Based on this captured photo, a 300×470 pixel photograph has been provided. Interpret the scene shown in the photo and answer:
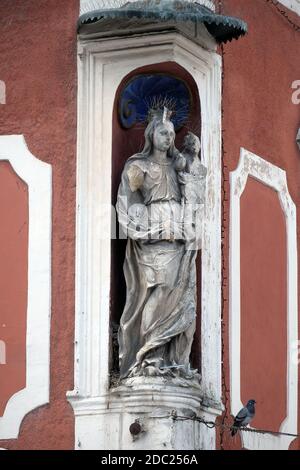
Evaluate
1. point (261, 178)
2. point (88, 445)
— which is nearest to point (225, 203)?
point (261, 178)

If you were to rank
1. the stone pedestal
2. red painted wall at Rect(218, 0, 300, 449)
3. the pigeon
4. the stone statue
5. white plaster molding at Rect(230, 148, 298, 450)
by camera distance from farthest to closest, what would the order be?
red painted wall at Rect(218, 0, 300, 449) → white plaster molding at Rect(230, 148, 298, 450) → the pigeon → the stone statue → the stone pedestal

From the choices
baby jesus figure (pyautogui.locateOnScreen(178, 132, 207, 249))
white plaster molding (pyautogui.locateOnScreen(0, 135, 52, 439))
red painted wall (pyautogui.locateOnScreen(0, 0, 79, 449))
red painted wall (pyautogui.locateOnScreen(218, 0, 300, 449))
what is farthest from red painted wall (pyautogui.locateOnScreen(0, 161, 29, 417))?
red painted wall (pyautogui.locateOnScreen(218, 0, 300, 449))

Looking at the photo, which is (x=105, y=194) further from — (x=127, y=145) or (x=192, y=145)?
(x=192, y=145)

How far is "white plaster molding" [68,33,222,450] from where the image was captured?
23297mm

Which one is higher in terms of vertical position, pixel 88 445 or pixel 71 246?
pixel 71 246

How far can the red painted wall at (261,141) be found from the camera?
24312mm

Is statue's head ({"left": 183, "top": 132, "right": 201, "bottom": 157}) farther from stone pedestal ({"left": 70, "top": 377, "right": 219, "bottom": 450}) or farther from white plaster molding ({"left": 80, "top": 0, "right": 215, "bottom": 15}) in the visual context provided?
stone pedestal ({"left": 70, "top": 377, "right": 219, "bottom": 450})

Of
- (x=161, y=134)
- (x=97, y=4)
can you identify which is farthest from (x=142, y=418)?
(x=97, y=4)

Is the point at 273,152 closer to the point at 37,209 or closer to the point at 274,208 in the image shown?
the point at 274,208

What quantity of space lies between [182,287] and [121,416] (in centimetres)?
104

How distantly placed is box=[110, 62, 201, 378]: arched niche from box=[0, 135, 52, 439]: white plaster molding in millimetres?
487

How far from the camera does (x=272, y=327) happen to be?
24797 mm

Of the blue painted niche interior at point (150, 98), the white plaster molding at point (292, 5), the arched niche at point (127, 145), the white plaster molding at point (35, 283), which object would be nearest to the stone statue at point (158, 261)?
the arched niche at point (127, 145)

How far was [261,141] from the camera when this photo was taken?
81.6ft
